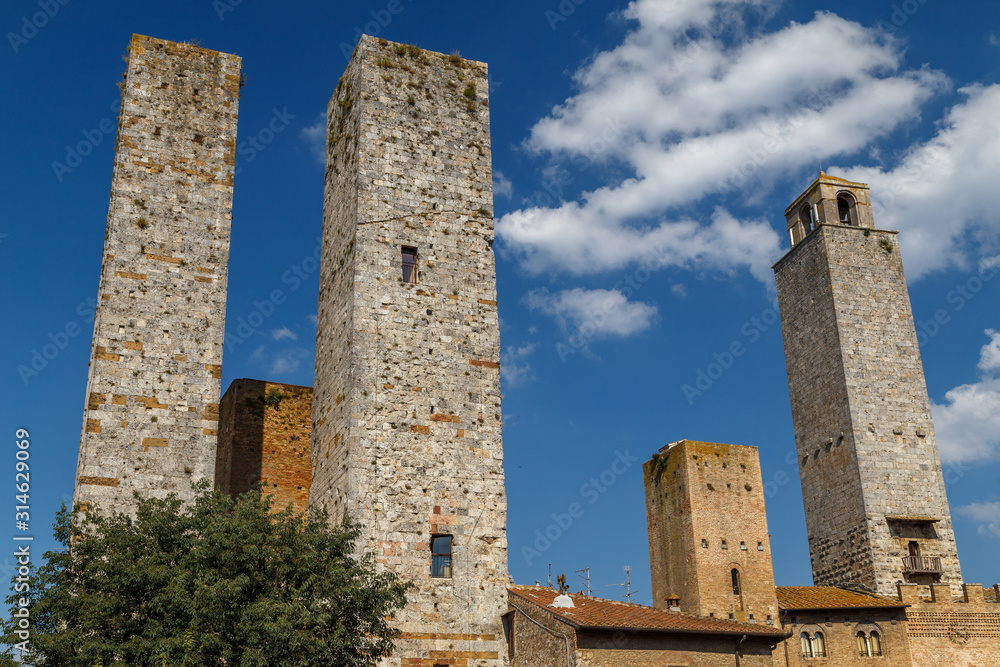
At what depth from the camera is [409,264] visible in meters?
22.2

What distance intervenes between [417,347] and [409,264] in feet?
6.64

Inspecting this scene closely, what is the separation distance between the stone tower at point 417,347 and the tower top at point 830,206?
70.7 ft

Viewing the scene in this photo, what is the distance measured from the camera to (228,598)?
15141 mm

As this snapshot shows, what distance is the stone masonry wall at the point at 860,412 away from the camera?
1400 inches

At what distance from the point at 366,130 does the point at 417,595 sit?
10.5 meters

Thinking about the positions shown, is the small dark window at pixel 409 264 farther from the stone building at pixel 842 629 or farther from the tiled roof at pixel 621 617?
the stone building at pixel 842 629

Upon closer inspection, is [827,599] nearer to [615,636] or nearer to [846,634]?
[846,634]

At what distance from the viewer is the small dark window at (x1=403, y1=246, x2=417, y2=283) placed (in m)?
22.2

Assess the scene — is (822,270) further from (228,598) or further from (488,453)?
(228,598)

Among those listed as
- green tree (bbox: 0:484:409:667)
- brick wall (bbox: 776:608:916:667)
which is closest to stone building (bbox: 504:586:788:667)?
green tree (bbox: 0:484:409:667)

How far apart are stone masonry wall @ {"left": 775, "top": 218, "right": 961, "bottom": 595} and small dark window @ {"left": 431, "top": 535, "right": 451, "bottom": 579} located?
66.1 feet

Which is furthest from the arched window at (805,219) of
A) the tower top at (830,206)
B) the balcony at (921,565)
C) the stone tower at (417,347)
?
the stone tower at (417,347)

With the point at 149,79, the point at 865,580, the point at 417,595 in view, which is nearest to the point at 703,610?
the point at 865,580

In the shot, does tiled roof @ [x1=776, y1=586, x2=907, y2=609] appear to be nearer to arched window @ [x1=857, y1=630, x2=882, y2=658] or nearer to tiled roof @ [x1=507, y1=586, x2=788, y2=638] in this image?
arched window @ [x1=857, y1=630, x2=882, y2=658]
